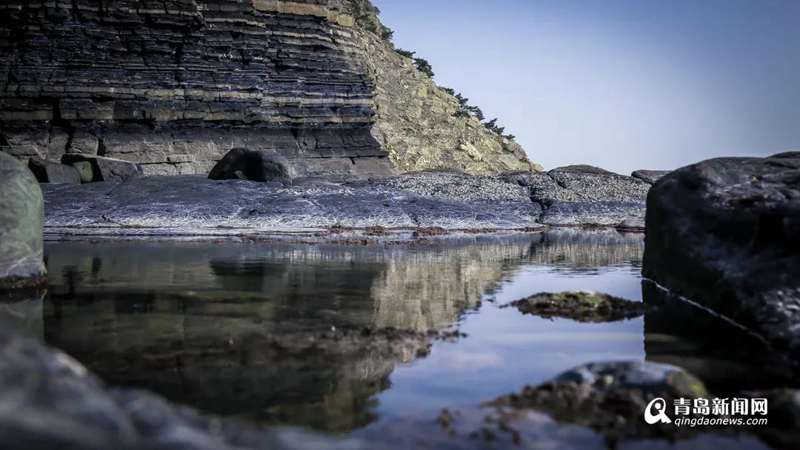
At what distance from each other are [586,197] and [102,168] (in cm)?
1087

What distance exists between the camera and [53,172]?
597 inches

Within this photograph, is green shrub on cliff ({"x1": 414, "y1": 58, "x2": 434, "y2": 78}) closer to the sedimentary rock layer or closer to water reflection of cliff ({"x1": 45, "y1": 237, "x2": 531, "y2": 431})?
the sedimentary rock layer

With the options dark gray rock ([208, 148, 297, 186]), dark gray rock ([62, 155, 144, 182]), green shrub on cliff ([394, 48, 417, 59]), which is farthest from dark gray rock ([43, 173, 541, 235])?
green shrub on cliff ([394, 48, 417, 59])

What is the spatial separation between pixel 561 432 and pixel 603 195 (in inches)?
667

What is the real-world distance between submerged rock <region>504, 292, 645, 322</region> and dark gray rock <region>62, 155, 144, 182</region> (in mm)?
12368

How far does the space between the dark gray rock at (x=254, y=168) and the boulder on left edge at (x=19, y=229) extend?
368 inches

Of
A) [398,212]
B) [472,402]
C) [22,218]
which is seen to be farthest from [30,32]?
[472,402]

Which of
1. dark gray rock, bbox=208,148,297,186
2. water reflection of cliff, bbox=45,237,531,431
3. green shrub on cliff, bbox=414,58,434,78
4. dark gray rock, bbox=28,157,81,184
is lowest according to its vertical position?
water reflection of cliff, bbox=45,237,531,431

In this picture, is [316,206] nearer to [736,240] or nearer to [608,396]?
[736,240]

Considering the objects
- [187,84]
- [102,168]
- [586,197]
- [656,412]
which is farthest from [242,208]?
[656,412]

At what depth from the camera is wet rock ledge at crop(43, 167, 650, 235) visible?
1317 cm

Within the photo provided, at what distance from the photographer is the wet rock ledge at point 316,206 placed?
43.2ft

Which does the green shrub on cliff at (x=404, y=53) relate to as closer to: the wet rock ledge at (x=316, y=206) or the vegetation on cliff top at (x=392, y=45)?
the vegetation on cliff top at (x=392, y=45)

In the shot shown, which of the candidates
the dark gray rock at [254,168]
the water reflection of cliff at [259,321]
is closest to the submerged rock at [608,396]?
the water reflection of cliff at [259,321]
